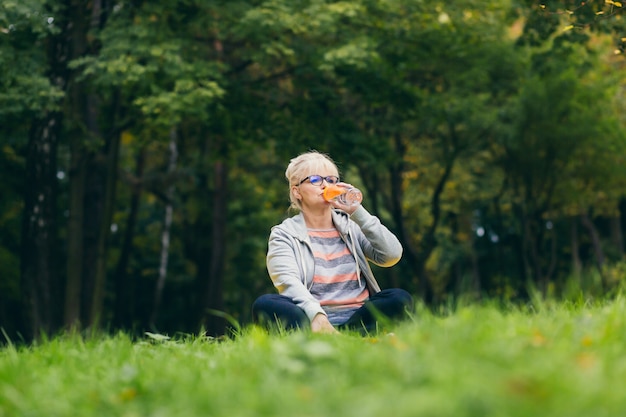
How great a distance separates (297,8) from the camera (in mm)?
15297

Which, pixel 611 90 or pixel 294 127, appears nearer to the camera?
pixel 294 127

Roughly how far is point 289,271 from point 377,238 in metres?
0.68

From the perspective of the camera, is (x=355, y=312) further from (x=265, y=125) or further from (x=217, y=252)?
(x=217, y=252)

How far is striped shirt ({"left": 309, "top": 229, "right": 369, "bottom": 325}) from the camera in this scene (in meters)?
6.43

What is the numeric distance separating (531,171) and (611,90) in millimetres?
3003

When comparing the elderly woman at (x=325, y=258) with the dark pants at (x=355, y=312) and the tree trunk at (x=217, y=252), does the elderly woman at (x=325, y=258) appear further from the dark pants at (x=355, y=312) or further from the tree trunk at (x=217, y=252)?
the tree trunk at (x=217, y=252)

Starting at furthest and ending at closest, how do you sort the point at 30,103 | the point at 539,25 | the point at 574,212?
the point at 574,212 < the point at 30,103 < the point at 539,25

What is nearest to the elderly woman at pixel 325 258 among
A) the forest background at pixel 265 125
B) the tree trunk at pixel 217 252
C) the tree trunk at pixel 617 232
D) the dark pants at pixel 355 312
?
the dark pants at pixel 355 312

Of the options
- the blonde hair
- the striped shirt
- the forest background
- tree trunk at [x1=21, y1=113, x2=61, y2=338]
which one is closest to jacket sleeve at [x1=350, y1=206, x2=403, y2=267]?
the striped shirt

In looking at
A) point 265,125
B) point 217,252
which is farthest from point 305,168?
point 217,252

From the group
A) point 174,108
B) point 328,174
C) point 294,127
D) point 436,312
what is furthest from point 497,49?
point 436,312

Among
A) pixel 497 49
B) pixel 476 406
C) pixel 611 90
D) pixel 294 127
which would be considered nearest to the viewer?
pixel 476 406

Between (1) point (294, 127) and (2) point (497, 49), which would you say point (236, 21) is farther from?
(2) point (497, 49)

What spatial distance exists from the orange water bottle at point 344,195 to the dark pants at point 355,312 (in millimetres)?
667
